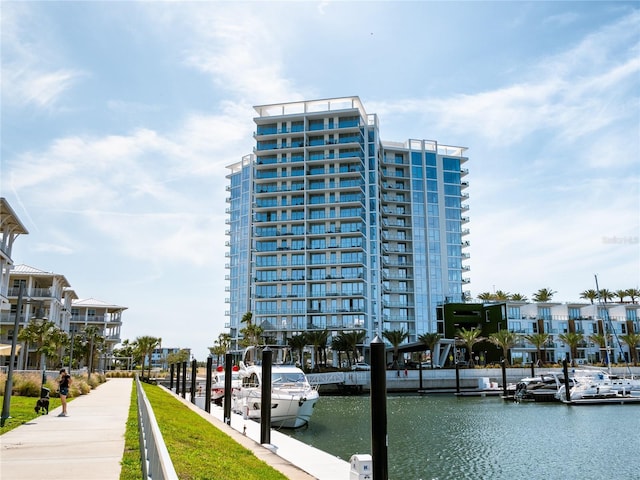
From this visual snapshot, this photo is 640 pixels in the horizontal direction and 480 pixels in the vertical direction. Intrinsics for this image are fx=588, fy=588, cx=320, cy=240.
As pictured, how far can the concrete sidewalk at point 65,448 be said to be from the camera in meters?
11.0

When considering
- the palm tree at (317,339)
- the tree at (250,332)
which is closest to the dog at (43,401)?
the palm tree at (317,339)

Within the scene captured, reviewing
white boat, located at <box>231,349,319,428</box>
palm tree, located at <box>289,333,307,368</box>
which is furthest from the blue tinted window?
white boat, located at <box>231,349,319,428</box>

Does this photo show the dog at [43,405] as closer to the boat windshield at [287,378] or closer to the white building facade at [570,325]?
the boat windshield at [287,378]

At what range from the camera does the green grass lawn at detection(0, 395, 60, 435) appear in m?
18.5

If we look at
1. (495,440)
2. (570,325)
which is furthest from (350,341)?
(495,440)

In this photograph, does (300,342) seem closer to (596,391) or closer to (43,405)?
(596,391)

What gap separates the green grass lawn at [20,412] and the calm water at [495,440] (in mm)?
11882

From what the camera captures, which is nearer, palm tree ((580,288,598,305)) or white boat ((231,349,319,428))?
white boat ((231,349,319,428))

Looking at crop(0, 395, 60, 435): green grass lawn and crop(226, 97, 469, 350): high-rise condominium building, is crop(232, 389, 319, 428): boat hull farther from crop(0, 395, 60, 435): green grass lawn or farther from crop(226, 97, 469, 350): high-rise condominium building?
crop(226, 97, 469, 350): high-rise condominium building

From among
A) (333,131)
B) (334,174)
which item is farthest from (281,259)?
(333,131)

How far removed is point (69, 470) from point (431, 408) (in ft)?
131

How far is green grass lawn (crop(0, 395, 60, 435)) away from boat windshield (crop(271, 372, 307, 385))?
449 inches

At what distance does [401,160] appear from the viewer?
11881 centimetres

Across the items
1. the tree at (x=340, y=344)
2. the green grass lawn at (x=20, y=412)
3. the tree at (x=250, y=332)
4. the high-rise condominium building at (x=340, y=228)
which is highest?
the high-rise condominium building at (x=340, y=228)
